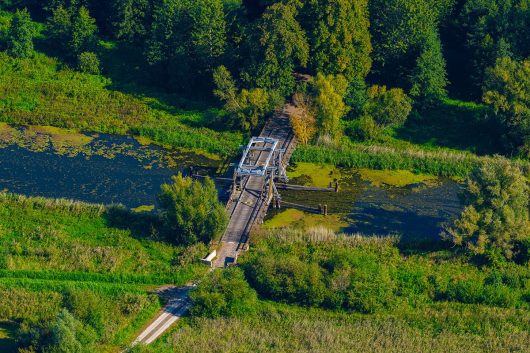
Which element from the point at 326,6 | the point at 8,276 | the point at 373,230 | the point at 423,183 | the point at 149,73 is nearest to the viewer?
Result: the point at 8,276

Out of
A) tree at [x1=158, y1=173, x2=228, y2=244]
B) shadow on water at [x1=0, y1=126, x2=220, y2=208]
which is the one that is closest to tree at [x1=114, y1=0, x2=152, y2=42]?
shadow on water at [x1=0, y1=126, x2=220, y2=208]

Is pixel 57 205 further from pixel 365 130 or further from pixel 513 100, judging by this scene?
pixel 513 100

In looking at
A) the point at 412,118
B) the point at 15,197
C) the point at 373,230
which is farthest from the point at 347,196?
the point at 15,197

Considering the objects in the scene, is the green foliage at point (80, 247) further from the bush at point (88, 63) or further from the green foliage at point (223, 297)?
the bush at point (88, 63)

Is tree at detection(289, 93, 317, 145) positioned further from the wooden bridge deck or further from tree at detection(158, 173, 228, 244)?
tree at detection(158, 173, 228, 244)

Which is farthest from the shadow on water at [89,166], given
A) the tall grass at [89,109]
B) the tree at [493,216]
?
the tree at [493,216]

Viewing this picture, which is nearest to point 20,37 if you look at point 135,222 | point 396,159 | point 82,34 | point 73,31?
point 73,31

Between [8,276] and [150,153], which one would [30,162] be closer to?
[150,153]
